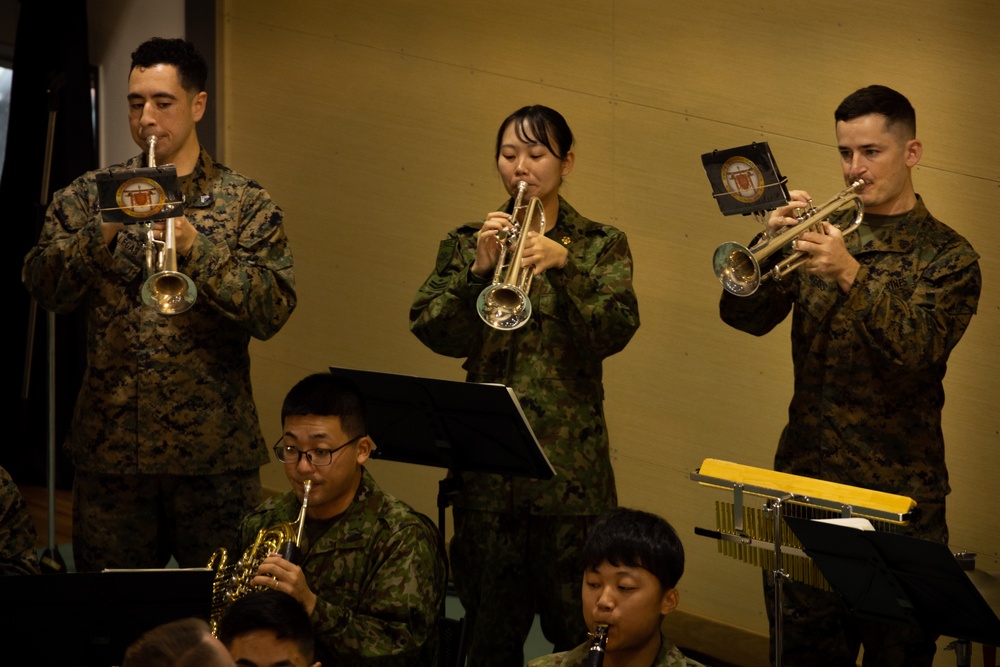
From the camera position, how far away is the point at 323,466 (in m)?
3.52

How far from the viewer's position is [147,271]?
400 centimetres

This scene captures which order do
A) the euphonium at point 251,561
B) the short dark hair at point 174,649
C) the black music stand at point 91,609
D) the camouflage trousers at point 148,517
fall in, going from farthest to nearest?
the camouflage trousers at point 148,517 → the euphonium at point 251,561 → the black music stand at point 91,609 → the short dark hair at point 174,649

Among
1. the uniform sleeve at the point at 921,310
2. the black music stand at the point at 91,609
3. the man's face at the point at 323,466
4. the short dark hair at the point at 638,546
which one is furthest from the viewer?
the uniform sleeve at the point at 921,310

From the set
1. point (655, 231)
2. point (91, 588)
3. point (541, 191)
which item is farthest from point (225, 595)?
point (655, 231)

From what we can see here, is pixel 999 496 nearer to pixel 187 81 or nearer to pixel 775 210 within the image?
pixel 775 210

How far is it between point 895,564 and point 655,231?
2.40 meters

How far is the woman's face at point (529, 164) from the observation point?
4012 mm

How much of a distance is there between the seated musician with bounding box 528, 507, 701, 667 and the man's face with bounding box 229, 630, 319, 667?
53cm

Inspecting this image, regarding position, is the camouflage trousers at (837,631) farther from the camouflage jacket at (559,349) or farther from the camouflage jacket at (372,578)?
the camouflage jacket at (372,578)

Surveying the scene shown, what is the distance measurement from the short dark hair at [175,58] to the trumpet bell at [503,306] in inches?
46.2

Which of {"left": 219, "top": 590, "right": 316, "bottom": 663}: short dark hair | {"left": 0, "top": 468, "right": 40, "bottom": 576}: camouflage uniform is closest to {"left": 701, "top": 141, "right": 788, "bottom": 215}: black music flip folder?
{"left": 219, "top": 590, "right": 316, "bottom": 663}: short dark hair

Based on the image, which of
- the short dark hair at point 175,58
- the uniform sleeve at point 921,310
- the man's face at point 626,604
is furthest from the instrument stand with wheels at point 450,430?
the short dark hair at point 175,58

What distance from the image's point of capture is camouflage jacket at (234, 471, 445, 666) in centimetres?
331

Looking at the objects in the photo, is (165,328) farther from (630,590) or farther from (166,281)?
(630,590)
